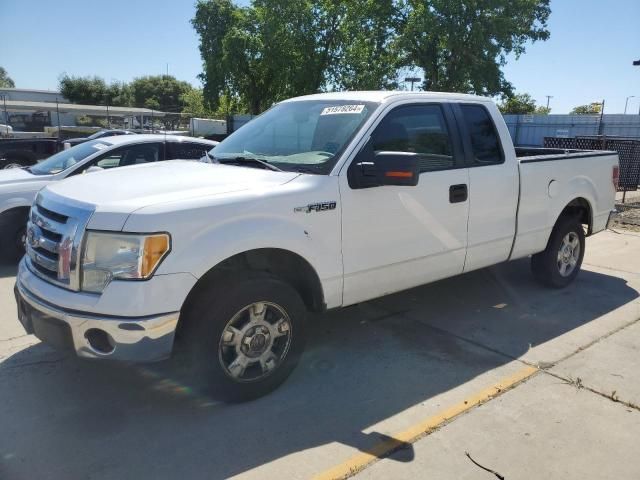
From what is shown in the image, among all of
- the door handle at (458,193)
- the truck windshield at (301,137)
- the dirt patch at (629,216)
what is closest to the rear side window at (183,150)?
the truck windshield at (301,137)

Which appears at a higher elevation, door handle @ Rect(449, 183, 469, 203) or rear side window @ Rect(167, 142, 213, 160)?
rear side window @ Rect(167, 142, 213, 160)

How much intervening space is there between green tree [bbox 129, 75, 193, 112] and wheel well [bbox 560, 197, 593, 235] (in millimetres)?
77002

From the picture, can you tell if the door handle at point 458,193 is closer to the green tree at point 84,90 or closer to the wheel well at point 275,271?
the wheel well at point 275,271

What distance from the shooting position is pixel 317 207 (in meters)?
3.44

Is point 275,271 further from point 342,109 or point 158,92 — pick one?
point 158,92

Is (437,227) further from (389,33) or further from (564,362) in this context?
(389,33)

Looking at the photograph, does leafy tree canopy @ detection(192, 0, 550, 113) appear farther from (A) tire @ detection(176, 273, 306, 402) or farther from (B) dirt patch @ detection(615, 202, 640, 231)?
(A) tire @ detection(176, 273, 306, 402)

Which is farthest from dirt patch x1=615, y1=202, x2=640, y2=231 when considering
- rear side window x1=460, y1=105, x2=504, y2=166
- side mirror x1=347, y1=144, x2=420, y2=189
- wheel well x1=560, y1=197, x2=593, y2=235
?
side mirror x1=347, y1=144, x2=420, y2=189

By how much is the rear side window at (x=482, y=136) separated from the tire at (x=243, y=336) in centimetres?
218

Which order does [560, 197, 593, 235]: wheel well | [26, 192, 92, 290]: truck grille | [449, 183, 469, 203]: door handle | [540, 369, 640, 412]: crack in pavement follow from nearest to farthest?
[26, 192, 92, 290]: truck grille
[540, 369, 640, 412]: crack in pavement
[449, 183, 469, 203]: door handle
[560, 197, 593, 235]: wheel well

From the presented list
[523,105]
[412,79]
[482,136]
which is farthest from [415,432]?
[523,105]

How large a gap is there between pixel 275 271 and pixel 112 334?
3.62 feet

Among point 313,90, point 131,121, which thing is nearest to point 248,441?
point 313,90

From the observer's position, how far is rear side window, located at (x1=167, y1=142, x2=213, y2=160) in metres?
7.50
